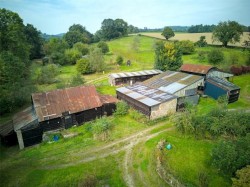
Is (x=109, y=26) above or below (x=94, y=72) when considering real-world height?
above

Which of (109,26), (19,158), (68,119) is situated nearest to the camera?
(19,158)

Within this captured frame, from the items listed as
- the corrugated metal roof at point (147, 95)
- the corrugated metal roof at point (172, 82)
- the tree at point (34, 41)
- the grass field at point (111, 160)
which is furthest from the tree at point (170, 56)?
the tree at point (34, 41)

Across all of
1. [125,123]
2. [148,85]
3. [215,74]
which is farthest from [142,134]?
[215,74]

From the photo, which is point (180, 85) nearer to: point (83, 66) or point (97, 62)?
point (97, 62)

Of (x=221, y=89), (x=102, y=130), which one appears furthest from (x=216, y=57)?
(x=102, y=130)

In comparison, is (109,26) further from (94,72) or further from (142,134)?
(142,134)

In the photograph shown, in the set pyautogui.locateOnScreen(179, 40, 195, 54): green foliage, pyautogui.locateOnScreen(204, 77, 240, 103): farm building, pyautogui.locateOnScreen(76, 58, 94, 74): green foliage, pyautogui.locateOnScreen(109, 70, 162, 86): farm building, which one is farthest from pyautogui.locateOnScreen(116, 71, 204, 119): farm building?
pyautogui.locateOnScreen(179, 40, 195, 54): green foliage

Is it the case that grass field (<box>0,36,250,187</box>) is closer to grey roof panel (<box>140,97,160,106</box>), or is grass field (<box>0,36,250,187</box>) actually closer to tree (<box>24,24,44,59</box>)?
grey roof panel (<box>140,97,160,106</box>)
